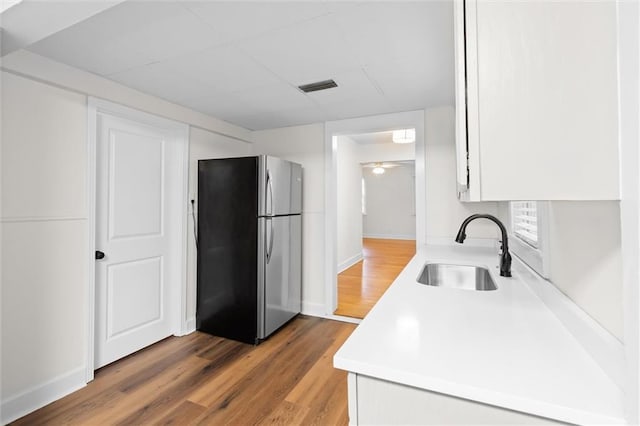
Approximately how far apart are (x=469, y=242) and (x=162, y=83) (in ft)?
9.57

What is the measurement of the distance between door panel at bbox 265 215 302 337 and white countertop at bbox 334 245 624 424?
187 cm

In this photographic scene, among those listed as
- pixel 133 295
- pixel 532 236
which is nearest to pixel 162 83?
pixel 133 295

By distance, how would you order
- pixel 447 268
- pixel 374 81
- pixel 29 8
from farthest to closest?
pixel 374 81 → pixel 447 268 → pixel 29 8

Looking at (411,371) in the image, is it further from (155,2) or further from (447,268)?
(155,2)

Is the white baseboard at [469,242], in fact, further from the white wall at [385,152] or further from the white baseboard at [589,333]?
the white wall at [385,152]

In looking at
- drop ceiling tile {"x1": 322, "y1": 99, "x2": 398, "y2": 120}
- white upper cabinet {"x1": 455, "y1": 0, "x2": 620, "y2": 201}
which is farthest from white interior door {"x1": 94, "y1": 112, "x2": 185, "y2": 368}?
white upper cabinet {"x1": 455, "y1": 0, "x2": 620, "y2": 201}

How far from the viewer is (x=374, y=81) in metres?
2.23

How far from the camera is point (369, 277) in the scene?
4.98 meters

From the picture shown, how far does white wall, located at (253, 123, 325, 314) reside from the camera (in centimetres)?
339

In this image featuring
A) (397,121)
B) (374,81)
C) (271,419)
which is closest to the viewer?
(271,419)

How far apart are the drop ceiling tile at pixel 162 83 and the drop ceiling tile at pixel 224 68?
0.10 meters

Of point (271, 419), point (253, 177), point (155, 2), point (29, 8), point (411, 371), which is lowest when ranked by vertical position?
point (271, 419)

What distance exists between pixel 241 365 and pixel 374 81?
8.04ft

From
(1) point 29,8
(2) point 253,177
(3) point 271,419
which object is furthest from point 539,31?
(2) point 253,177
